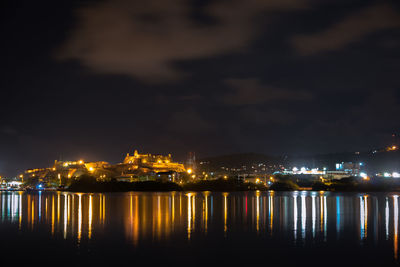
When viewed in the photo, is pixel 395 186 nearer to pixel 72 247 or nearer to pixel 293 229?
pixel 293 229

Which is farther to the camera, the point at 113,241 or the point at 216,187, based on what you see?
the point at 216,187

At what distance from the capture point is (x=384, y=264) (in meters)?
15.8

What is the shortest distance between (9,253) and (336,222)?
19.2 meters

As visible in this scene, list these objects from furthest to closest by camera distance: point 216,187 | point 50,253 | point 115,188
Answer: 1. point 216,187
2. point 115,188
3. point 50,253

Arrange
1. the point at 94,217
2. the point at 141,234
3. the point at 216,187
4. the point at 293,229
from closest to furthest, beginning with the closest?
the point at 141,234 < the point at 293,229 < the point at 94,217 < the point at 216,187

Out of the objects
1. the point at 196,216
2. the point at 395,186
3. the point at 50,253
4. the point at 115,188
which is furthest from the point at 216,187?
the point at 50,253

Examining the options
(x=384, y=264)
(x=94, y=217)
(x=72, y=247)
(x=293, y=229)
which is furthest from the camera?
(x=94, y=217)

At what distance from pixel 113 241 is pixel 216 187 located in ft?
297

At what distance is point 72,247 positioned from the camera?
1911 cm

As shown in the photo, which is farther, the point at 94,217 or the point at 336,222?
the point at 94,217

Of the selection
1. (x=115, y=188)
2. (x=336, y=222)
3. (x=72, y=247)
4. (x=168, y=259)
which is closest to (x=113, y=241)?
(x=72, y=247)

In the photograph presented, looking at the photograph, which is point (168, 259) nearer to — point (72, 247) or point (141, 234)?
point (72, 247)

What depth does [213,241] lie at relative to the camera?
2083 cm

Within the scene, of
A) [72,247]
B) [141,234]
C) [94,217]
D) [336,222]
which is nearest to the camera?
[72,247]
